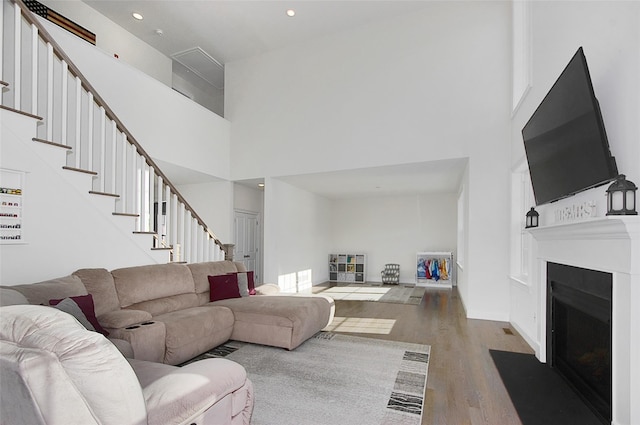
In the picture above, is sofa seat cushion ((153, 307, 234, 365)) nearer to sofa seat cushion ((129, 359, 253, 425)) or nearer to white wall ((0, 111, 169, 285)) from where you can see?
white wall ((0, 111, 169, 285))

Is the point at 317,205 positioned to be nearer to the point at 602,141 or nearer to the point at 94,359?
the point at 602,141

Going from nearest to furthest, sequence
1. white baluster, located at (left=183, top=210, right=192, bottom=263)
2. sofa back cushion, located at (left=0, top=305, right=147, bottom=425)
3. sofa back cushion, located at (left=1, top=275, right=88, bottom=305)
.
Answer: sofa back cushion, located at (left=0, top=305, right=147, bottom=425)
sofa back cushion, located at (left=1, top=275, right=88, bottom=305)
white baluster, located at (left=183, top=210, right=192, bottom=263)

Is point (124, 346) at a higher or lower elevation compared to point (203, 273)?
lower

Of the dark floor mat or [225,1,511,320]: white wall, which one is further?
[225,1,511,320]: white wall

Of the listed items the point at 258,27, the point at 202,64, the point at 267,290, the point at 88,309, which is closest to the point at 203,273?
the point at 267,290

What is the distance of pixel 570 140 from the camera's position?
98.7 inches

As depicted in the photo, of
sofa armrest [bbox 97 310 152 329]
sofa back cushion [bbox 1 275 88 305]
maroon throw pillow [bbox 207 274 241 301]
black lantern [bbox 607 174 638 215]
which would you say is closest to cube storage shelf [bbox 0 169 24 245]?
sofa back cushion [bbox 1 275 88 305]

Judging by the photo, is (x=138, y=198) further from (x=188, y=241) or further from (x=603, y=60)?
(x=603, y=60)

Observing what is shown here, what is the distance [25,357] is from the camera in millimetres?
1019

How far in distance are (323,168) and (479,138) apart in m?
2.47

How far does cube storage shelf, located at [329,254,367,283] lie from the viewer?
9.18m

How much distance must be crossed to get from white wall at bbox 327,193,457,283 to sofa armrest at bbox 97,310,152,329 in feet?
23.2

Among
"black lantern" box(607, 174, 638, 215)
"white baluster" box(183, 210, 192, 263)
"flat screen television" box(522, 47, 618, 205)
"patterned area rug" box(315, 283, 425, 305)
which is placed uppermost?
"flat screen television" box(522, 47, 618, 205)

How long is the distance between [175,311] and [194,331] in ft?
1.85
